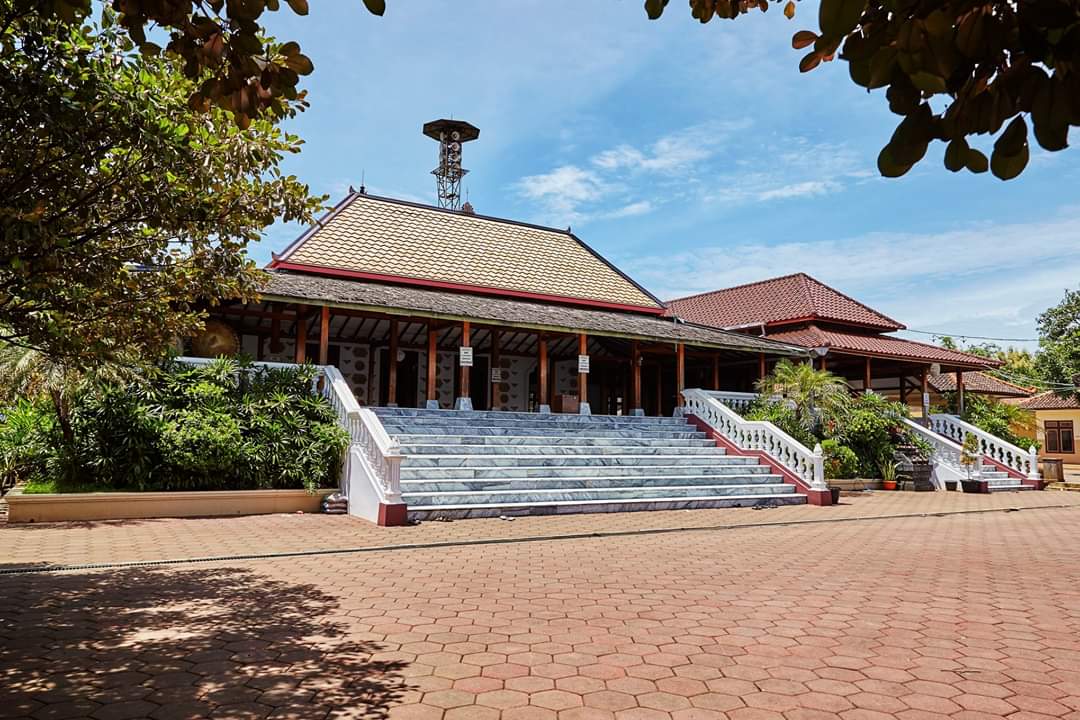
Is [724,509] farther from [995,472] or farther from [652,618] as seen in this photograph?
[995,472]

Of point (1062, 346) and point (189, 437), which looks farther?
point (1062, 346)

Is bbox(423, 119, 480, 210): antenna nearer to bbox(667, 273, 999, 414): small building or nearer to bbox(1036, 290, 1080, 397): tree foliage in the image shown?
bbox(667, 273, 999, 414): small building

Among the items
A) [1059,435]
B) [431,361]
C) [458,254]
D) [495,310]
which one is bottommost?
[1059,435]

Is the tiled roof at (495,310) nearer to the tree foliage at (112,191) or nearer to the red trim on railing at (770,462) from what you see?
the red trim on railing at (770,462)

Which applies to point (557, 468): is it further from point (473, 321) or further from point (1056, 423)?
point (1056, 423)

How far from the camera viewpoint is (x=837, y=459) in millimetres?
18156

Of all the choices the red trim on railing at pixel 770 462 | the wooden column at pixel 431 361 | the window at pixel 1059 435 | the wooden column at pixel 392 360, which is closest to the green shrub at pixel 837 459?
the red trim on railing at pixel 770 462

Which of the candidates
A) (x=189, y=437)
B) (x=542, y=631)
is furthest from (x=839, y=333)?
(x=542, y=631)

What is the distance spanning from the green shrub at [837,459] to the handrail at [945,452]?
3.86 meters

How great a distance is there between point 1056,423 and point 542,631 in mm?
43151

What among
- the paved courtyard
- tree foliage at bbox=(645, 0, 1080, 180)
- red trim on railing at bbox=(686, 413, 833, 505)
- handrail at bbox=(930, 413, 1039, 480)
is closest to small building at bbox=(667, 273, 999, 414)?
handrail at bbox=(930, 413, 1039, 480)

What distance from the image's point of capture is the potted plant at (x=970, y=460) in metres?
19.0

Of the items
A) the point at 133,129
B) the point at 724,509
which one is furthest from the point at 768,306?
the point at 133,129

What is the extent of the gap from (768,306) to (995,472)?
10151 millimetres
